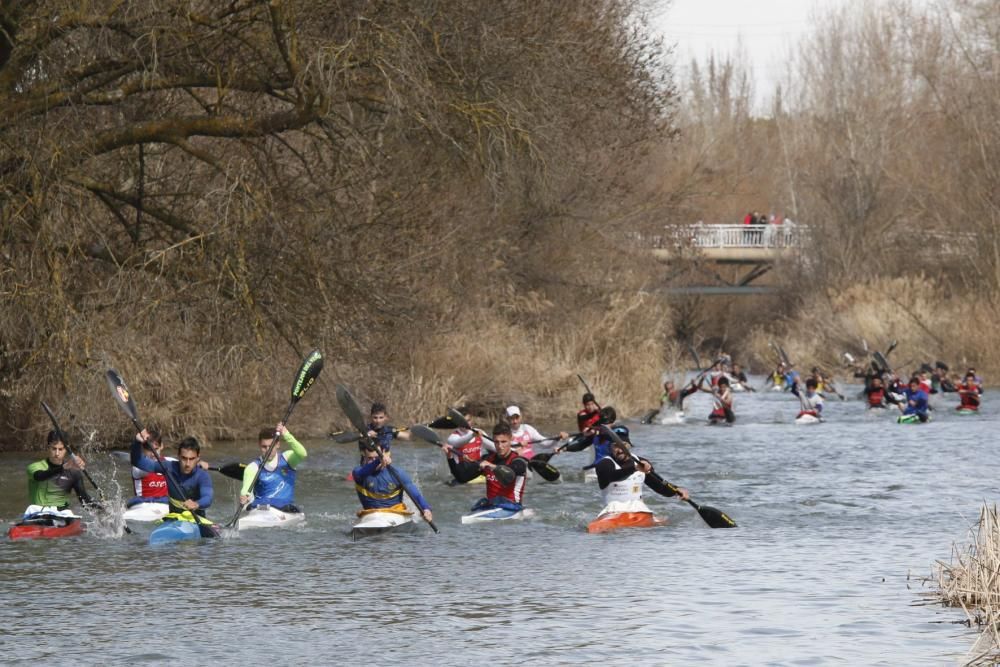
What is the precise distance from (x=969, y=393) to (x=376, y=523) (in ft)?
73.5

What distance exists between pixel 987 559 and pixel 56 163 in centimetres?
1220

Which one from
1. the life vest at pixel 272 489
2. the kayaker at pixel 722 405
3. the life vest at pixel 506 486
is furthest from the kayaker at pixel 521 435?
the kayaker at pixel 722 405

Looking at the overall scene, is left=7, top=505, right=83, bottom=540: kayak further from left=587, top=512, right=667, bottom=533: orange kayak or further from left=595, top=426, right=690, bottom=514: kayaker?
left=595, top=426, right=690, bottom=514: kayaker

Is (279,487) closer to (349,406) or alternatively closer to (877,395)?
(349,406)

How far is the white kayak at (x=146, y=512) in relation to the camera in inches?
703

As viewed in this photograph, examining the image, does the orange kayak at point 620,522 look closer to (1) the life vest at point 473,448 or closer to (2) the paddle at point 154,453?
(2) the paddle at point 154,453

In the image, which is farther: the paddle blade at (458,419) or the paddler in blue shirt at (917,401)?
the paddler in blue shirt at (917,401)

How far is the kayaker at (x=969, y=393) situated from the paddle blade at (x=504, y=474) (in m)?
20.9

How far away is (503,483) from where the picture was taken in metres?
17.6

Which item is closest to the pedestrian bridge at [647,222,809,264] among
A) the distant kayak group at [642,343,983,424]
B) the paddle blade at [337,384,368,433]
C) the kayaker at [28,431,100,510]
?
the distant kayak group at [642,343,983,424]

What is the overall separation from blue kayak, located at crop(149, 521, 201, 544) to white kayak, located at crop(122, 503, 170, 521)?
1761 millimetres

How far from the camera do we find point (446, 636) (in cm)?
1112

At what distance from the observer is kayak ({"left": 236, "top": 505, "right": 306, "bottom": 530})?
1712 centimetres

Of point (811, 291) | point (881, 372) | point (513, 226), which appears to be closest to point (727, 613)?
point (513, 226)
